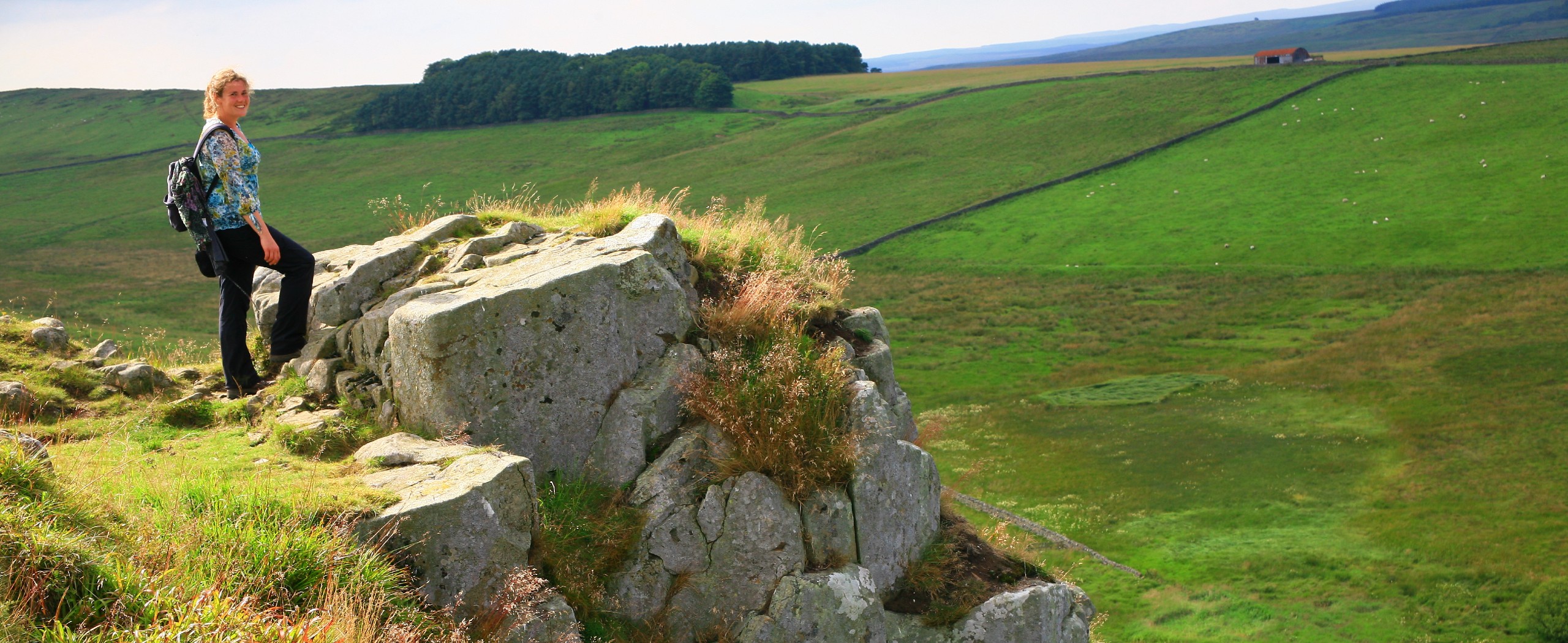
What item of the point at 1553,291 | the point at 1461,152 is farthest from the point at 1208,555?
the point at 1461,152

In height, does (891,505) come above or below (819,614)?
above

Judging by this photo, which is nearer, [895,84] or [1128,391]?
[1128,391]

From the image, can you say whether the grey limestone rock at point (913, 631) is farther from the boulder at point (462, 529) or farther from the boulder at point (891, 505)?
the boulder at point (462, 529)

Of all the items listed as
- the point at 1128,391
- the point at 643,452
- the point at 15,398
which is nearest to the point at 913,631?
the point at 643,452

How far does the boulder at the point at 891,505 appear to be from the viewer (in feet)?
32.9

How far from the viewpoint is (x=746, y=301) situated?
11.4 metres

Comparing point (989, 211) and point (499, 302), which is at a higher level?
point (499, 302)

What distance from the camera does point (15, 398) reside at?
9688 mm

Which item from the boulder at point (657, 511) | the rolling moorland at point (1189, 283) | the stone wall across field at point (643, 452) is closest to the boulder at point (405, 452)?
the stone wall across field at point (643, 452)

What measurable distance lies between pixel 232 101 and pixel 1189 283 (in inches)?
2380

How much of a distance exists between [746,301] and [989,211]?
71400 mm

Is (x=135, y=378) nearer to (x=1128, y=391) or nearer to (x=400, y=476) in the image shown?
(x=400, y=476)

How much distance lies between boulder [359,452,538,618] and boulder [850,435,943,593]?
354 cm

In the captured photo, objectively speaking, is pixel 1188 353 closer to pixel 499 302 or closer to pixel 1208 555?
pixel 1208 555
